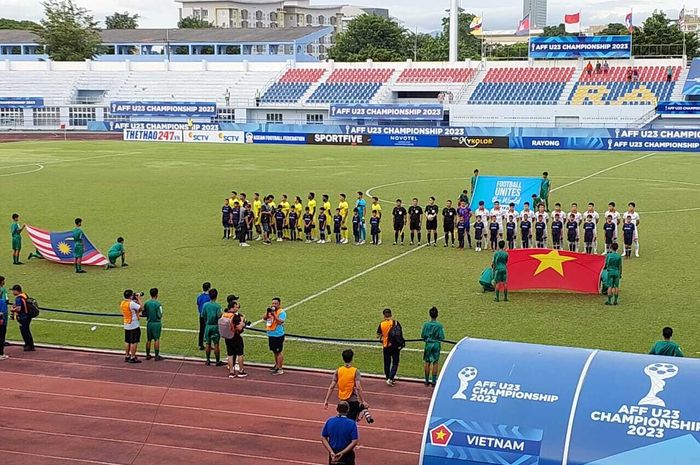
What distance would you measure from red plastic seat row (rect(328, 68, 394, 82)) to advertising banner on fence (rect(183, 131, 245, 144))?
18884 mm

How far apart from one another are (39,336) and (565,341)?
29.7 ft

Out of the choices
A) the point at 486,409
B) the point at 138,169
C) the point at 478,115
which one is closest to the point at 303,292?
the point at 486,409

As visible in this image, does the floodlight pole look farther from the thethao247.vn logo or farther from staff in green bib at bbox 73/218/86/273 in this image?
the thethao247.vn logo

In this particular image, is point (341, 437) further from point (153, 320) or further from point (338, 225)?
point (338, 225)

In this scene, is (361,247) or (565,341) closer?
(565,341)

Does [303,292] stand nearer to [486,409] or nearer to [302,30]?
[486,409]

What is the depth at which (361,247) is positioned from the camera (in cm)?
2525

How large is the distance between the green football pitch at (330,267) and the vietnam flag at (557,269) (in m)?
0.30

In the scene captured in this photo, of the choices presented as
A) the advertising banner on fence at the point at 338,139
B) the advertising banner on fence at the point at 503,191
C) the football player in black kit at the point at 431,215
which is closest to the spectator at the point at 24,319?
the football player in black kit at the point at 431,215

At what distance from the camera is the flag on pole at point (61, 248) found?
2273 cm

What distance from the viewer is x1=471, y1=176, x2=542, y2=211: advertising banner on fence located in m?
26.4

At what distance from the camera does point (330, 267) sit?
22438 millimetres

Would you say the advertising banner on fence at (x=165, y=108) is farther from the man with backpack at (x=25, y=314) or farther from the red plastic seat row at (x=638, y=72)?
the man with backpack at (x=25, y=314)

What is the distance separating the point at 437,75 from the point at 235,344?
68.3m
